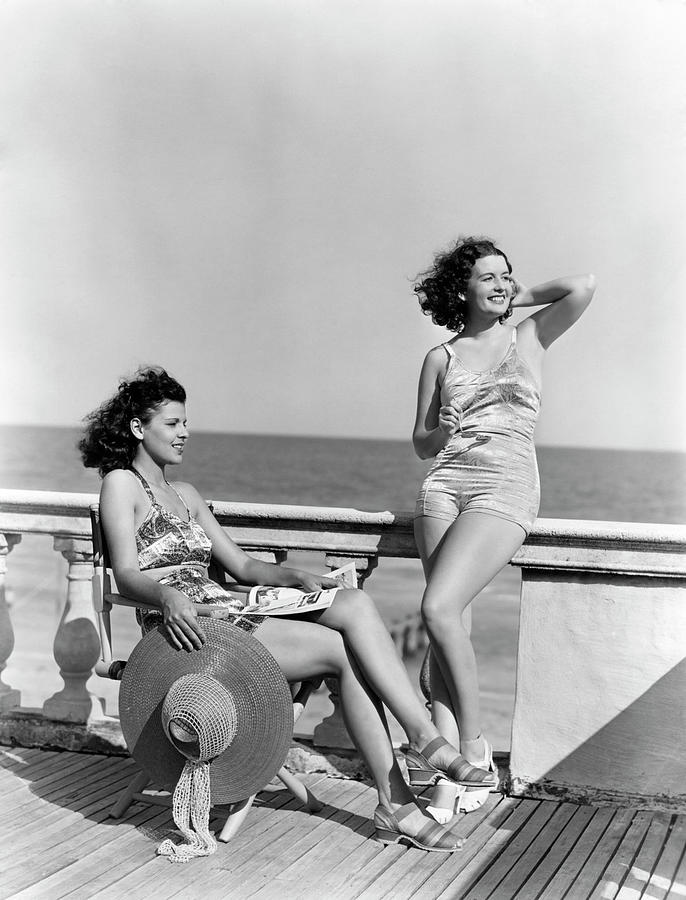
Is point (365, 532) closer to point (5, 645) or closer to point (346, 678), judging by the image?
point (346, 678)

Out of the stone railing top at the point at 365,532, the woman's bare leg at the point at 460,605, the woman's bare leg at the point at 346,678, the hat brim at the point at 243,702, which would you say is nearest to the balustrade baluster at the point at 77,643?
the stone railing top at the point at 365,532

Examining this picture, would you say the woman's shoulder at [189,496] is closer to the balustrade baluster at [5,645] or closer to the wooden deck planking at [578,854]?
the balustrade baluster at [5,645]

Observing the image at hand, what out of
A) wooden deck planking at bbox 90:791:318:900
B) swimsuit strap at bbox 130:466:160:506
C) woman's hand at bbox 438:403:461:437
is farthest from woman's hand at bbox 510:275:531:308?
wooden deck planking at bbox 90:791:318:900

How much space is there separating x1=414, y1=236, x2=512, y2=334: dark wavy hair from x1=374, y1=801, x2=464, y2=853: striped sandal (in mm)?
1718

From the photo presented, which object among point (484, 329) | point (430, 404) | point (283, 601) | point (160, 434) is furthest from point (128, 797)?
point (484, 329)

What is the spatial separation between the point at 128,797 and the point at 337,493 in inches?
1549

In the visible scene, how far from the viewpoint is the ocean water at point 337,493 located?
60.6ft

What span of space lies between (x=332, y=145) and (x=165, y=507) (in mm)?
21797

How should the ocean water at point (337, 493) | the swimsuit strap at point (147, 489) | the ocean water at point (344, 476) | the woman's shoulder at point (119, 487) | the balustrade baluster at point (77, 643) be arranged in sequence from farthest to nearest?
1. the ocean water at point (344, 476)
2. the ocean water at point (337, 493)
3. the balustrade baluster at point (77, 643)
4. the swimsuit strap at point (147, 489)
5. the woman's shoulder at point (119, 487)

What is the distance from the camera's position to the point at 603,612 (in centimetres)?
362

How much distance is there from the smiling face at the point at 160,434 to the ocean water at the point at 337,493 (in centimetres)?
553

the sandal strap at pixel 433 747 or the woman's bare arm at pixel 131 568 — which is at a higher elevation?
the woman's bare arm at pixel 131 568

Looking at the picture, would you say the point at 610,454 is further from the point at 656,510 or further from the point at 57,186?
the point at 57,186

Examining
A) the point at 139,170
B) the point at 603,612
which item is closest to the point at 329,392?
the point at 139,170
